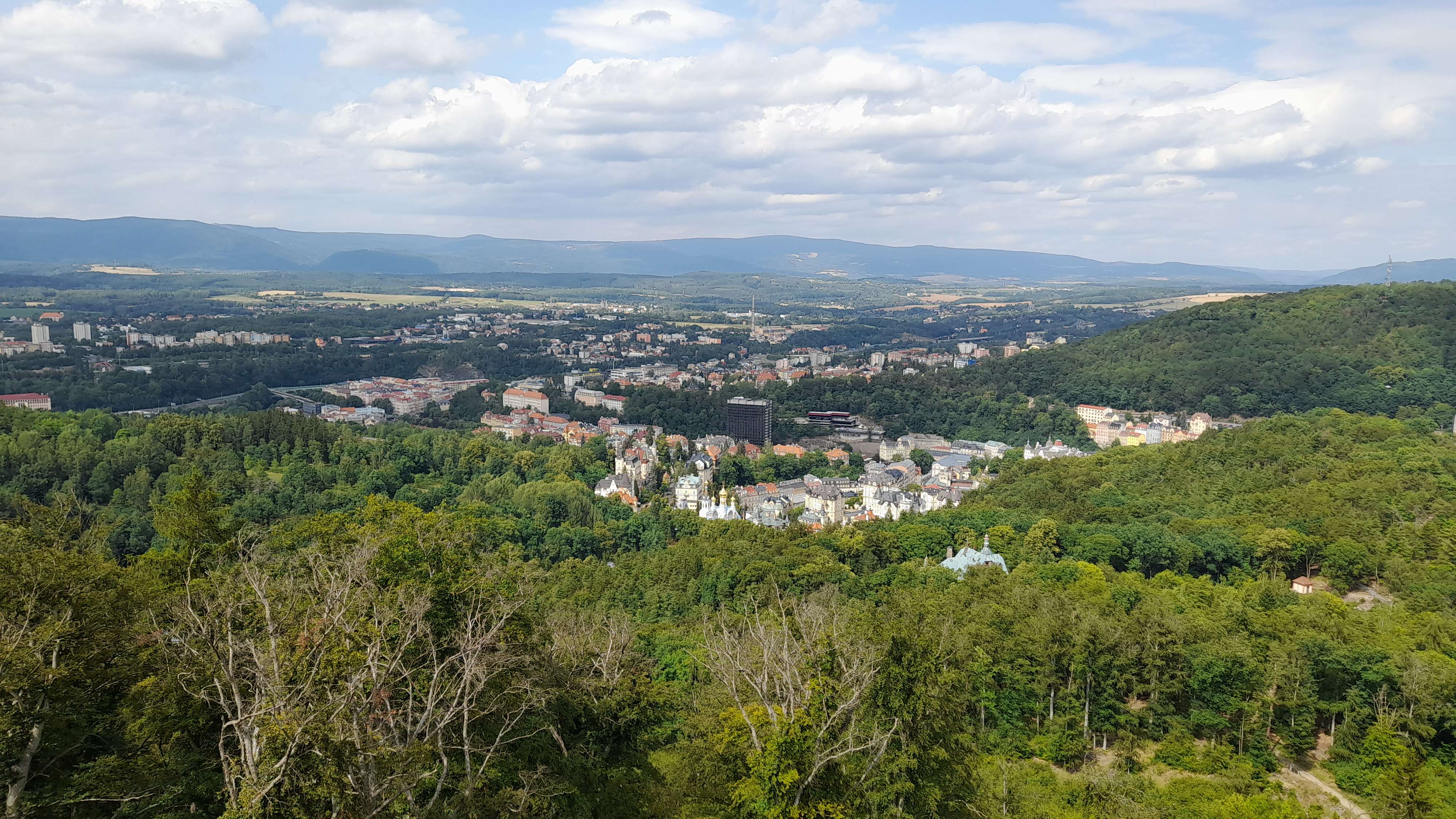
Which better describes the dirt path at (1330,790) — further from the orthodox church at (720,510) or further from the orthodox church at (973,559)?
the orthodox church at (720,510)

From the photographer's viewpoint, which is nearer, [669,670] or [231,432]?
[669,670]

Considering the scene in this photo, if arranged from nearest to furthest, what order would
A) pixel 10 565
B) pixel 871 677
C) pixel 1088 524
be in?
1. pixel 10 565
2. pixel 871 677
3. pixel 1088 524

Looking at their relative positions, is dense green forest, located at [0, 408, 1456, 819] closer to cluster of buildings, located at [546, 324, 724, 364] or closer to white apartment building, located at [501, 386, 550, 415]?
white apartment building, located at [501, 386, 550, 415]

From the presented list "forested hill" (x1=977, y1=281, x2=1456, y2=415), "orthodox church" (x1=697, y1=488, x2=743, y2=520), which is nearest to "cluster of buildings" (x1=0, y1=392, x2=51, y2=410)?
"orthodox church" (x1=697, y1=488, x2=743, y2=520)

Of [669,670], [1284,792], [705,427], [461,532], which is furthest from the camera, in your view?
[705,427]

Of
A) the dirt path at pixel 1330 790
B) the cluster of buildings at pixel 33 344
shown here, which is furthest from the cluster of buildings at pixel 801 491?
the cluster of buildings at pixel 33 344

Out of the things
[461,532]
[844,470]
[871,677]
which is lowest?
[844,470]

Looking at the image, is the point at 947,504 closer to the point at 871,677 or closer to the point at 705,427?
the point at 705,427

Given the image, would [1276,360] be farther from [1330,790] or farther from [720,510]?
[1330,790]

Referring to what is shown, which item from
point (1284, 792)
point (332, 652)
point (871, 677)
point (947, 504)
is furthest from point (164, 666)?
point (947, 504)
